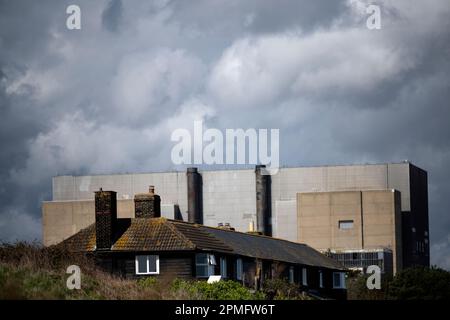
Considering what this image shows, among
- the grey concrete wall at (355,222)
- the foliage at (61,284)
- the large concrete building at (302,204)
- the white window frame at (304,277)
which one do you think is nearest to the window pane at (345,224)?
the large concrete building at (302,204)

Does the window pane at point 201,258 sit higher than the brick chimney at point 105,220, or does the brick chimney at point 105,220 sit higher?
the brick chimney at point 105,220

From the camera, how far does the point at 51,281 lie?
46.7 metres

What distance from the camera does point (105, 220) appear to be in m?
75.0

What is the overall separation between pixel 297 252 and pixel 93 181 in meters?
92.2

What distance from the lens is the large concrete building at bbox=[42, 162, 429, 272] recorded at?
160m

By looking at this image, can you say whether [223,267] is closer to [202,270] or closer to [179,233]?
[202,270]

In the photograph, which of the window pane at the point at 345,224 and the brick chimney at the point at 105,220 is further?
the window pane at the point at 345,224

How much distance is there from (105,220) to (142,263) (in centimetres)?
428

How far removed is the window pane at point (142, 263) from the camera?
2859 inches

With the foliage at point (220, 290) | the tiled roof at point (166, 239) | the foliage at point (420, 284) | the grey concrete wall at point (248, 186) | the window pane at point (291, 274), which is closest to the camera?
the foliage at point (220, 290)

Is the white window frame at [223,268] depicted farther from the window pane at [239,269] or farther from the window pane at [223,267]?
the window pane at [239,269]

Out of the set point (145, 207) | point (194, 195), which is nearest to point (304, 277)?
point (145, 207)

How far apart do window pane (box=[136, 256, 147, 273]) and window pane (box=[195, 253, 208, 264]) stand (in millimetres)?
3333
